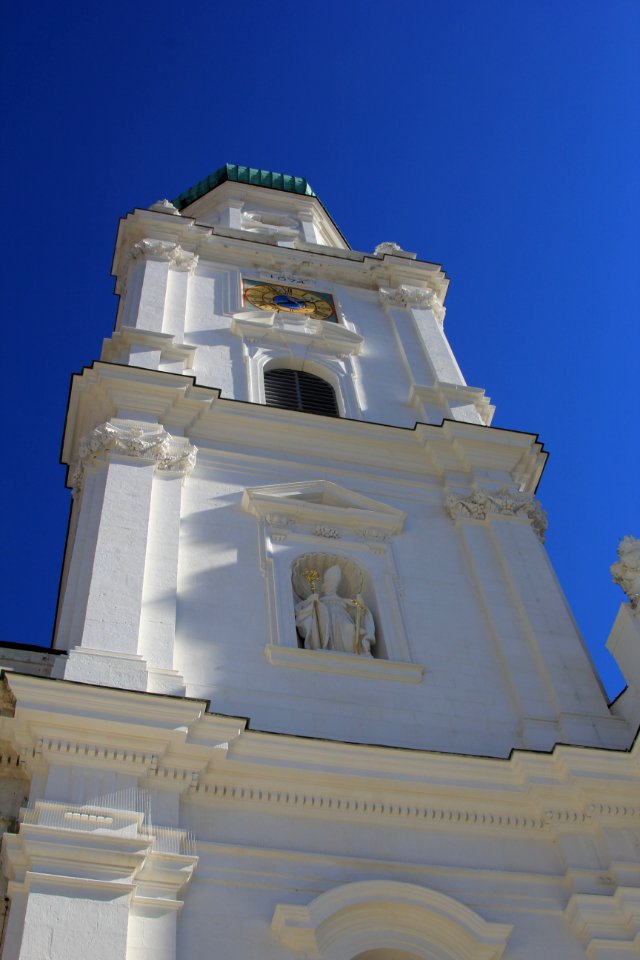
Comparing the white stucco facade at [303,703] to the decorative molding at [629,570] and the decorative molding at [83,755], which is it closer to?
the decorative molding at [83,755]

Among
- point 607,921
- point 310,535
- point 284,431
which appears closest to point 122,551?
point 310,535

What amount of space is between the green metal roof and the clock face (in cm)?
905

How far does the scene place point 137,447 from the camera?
54.3ft

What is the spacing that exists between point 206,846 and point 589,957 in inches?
149

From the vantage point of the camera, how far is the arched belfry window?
2062 centimetres

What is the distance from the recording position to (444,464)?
1864cm

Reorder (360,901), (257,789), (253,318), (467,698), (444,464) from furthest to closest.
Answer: (253,318), (444,464), (467,698), (257,789), (360,901)

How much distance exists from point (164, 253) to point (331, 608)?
1146 cm

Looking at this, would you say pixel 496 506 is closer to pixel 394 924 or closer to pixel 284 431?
pixel 284 431

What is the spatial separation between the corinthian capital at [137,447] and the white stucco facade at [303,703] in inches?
1.8

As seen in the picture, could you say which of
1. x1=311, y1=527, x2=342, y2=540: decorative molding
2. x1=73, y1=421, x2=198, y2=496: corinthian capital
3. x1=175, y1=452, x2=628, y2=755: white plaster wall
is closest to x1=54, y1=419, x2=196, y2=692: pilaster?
x1=73, y1=421, x2=198, y2=496: corinthian capital

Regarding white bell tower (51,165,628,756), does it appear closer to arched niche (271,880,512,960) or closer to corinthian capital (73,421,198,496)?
corinthian capital (73,421,198,496)

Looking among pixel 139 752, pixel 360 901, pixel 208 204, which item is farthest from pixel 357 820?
pixel 208 204

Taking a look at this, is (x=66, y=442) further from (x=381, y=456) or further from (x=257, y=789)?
(x=257, y=789)
